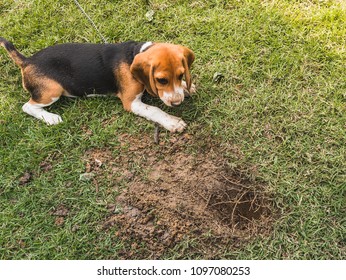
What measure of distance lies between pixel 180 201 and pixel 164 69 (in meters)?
1.45

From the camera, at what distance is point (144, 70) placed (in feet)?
14.4

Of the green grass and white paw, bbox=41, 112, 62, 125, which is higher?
white paw, bbox=41, 112, 62, 125

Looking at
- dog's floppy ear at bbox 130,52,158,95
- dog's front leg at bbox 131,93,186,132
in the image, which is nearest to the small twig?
dog's front leg at bbox 131,93,186,132

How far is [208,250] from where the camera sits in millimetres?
3998

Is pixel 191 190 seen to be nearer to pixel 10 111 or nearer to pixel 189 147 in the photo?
pixel 189 147

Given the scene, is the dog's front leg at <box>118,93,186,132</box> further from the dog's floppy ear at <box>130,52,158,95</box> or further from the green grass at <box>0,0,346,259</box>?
the dog's floppy ear at <box>130,52,158,95</box>

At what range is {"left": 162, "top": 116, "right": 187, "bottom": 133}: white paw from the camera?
473 centimetres

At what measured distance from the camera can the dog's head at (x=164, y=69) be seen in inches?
166

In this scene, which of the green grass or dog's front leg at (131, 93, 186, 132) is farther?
dog's front leg at (131, 93, 186, 132)

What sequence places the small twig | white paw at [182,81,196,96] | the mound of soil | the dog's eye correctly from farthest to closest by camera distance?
white paw at [182,81,196,96]
the small twig
the dog's eye
the mound of soil

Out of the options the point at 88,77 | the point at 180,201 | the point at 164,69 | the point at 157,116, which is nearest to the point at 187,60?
the point at 164,69

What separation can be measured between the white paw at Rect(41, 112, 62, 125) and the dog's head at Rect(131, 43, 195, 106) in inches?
47.7

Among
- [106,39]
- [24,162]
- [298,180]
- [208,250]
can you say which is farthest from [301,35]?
[24,162]

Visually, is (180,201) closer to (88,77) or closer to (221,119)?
(221,119)
